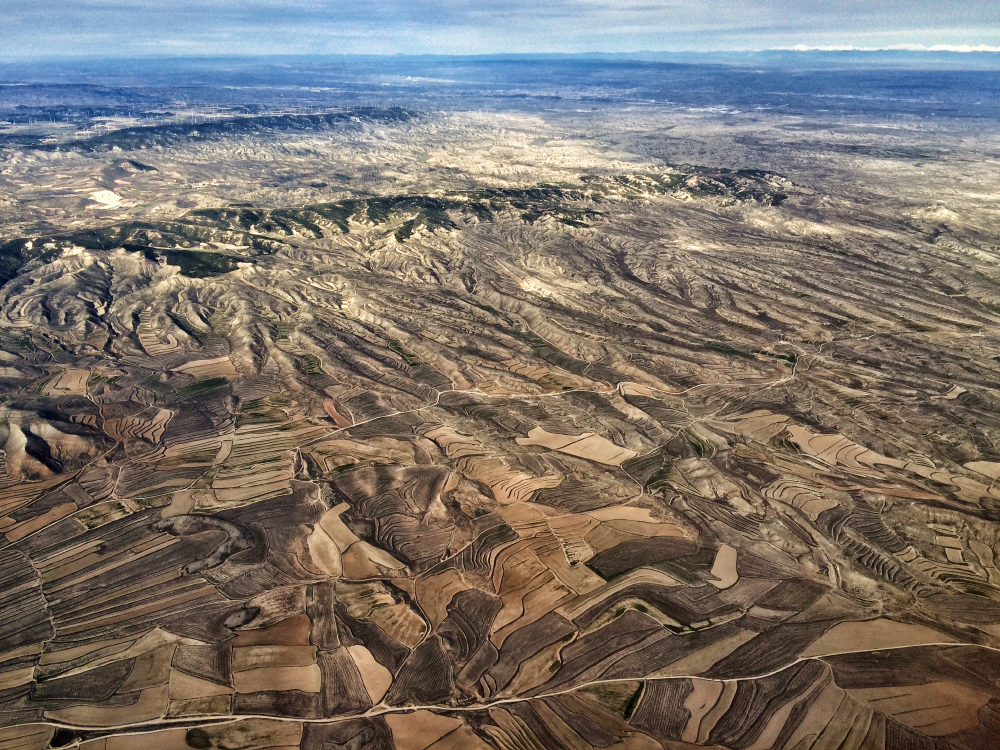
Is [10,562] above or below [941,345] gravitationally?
below

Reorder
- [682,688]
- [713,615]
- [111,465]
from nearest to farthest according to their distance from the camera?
[682,688] < [713,615] < [111,465]

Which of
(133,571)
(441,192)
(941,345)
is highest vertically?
(441,192)

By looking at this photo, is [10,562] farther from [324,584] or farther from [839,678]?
[839,678]

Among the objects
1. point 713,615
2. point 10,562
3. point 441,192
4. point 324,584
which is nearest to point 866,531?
point 713,615

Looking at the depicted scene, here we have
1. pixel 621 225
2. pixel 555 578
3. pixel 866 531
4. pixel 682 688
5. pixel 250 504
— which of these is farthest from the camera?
pixel 621 225

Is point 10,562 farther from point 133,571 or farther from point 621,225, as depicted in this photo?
point 621,225

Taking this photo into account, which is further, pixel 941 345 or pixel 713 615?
pixel 941 345
